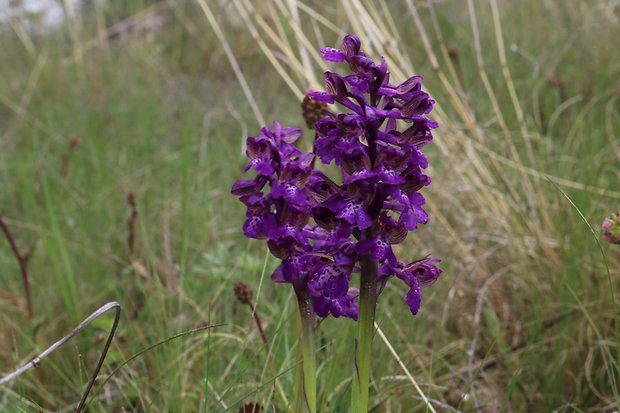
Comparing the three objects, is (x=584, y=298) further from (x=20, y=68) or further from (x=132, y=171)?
(x=20, y=68)

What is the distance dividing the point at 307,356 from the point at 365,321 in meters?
0.14

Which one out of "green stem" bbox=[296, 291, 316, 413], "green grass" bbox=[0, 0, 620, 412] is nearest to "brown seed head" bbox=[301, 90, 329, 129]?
"green grass" bbox=[0, 0, 620, 412]

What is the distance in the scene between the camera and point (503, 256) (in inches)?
108

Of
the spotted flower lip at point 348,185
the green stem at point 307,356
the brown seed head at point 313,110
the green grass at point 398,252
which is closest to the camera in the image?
the spotted flower lip at point 348,185

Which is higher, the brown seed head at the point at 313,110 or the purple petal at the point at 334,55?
the purple petal at the point at 334,55

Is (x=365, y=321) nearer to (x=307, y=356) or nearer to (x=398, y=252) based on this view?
(x=307, y=356)

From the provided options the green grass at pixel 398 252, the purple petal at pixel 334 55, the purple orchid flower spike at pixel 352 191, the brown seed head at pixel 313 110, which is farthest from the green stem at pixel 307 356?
the brown seed head at pixel 313 110

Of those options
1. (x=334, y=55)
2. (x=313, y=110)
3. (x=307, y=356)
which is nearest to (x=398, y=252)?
(x=313, y=110)

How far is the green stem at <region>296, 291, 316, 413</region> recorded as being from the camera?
1.27m

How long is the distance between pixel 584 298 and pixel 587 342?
0.13 metres

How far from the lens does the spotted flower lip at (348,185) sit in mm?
1148

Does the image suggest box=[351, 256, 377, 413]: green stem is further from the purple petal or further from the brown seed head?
the brown seed head

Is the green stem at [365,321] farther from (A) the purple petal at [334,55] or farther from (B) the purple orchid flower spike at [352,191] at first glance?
(A) the purple petal at [334,55]

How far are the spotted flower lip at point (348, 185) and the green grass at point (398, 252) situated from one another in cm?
43
